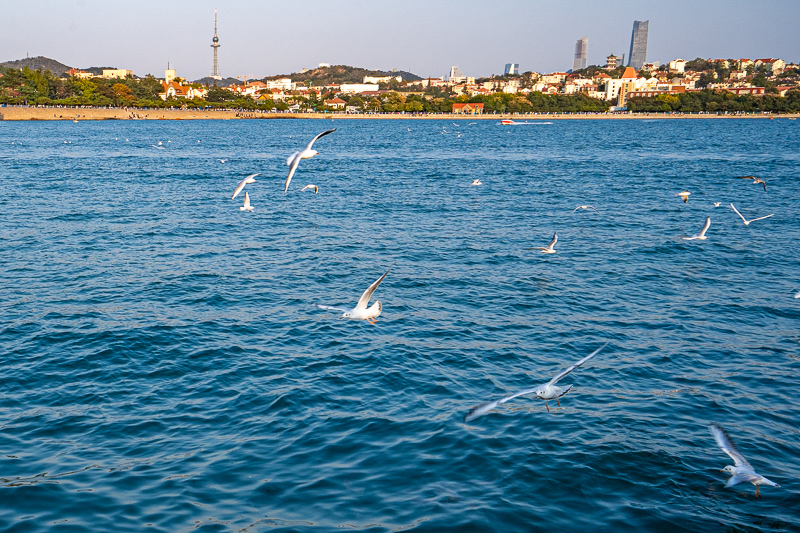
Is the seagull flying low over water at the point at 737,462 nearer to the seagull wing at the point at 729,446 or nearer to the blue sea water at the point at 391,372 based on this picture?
the seagull wing at the point at 729,446

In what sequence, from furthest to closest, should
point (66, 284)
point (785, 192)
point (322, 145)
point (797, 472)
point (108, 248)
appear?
point (322, 145)
point (785, 192)
point (108, 248)
point (66, 284)
point (797, 472)

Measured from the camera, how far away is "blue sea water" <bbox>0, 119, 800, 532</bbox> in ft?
32.2

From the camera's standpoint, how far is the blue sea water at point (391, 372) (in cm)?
981

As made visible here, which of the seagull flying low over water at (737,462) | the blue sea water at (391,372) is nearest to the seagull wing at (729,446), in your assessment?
the seagull flying low over water at (737,462)

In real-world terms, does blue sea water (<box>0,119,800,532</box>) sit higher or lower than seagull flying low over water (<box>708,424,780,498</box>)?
lower

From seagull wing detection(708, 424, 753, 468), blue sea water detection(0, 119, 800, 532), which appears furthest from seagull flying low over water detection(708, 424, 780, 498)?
blue sea water detection(0, 119, 800, 532)

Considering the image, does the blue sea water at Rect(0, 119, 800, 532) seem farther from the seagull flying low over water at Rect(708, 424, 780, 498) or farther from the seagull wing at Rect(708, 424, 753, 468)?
the seagull wing at Rect(708, 424, 753, 468)

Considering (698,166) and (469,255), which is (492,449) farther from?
(698,166)

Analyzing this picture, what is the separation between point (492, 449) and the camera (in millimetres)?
11367

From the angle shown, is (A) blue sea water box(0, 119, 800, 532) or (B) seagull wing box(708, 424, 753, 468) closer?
(A) blue sea water box(0, 119, 800, 532)

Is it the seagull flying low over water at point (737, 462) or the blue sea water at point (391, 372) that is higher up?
the seagull flying low over water at point (737, 462)

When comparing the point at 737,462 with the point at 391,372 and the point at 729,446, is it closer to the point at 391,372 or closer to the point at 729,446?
the point at 729,446

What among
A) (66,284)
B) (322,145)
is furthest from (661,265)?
(322,145)

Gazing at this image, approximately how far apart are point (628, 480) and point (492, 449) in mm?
2281
